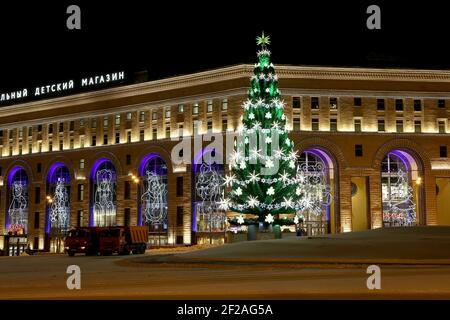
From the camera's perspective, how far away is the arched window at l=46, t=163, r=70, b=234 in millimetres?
71500

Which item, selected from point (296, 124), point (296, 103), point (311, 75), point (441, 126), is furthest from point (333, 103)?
point (441, 126)

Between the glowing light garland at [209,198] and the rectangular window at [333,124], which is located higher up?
the rectangular window at [333,124]

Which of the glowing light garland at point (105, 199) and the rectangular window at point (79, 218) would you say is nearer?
the glowing light garland at point (105, 199)

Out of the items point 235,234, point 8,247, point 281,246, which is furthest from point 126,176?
point 281,246

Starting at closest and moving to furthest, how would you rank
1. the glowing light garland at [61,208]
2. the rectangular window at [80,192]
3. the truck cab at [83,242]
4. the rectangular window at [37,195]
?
the truck cab at [83,242], the rectangular window at [80,192], the glowing light garland at [61,208], the rectangular window at [37,195]

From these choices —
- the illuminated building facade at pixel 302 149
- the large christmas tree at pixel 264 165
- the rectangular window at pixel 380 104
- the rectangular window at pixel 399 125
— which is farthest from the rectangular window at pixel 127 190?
the rectangular window at pixel 399 125

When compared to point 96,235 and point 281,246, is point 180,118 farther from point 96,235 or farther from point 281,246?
point 281,246

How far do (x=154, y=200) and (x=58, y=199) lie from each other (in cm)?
1345

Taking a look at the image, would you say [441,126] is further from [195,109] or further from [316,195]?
[195,109]

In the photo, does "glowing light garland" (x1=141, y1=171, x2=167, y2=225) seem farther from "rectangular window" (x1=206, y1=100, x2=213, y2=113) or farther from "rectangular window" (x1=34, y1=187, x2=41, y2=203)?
"rectangular window" (x1=34, y1=187, x2=41, y2=203)

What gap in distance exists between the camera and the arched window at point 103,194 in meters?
68.3

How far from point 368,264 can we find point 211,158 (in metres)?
39.6

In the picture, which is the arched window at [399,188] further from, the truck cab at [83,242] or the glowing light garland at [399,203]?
the truck cab at [83,242]

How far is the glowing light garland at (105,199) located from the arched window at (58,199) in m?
4.22
